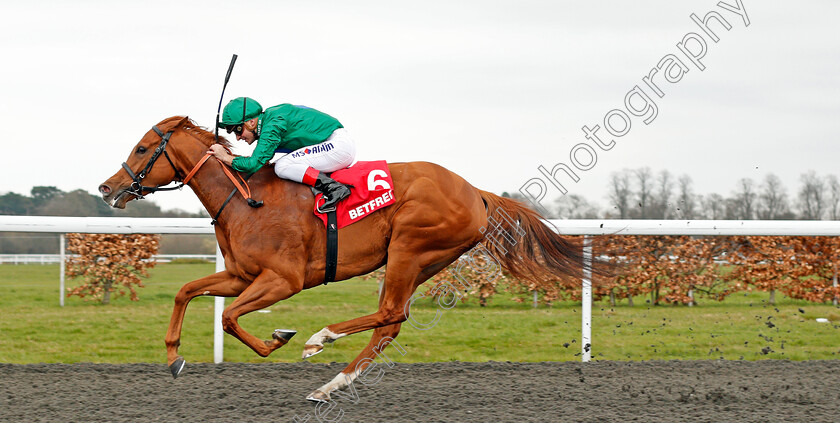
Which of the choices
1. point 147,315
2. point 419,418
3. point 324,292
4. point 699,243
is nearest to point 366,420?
point 419,418

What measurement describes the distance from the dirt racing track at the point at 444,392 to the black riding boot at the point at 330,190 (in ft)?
3.54

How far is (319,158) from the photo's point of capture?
393 centimetres

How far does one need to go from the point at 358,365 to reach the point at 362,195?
0.98 m

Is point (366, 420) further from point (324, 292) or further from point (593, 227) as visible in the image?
point (324, 292)

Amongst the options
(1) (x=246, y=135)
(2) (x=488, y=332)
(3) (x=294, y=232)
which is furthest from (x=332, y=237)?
(2) (x=488, y=332)

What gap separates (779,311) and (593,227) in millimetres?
1953

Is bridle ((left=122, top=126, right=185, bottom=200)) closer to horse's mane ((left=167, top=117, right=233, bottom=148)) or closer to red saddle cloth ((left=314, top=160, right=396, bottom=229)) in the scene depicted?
horse's mane ((left=167, top=117, right=233, bottom=148))

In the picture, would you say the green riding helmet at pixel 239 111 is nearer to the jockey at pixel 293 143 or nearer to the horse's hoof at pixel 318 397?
the jockey at pixel 293 143

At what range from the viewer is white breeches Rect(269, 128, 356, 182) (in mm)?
3893

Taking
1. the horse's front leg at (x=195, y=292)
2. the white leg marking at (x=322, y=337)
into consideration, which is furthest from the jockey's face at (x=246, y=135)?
the white leg marking at (x=322, y=337)

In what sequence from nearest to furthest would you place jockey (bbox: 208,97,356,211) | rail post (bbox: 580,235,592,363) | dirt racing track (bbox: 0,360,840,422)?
dirt racing track (bbox: 0,360,840,422), jockey (bbox: 208,97,356,211), rail post (bbox: 580,235,592,363)

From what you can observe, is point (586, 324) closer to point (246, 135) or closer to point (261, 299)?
point (261, 299)

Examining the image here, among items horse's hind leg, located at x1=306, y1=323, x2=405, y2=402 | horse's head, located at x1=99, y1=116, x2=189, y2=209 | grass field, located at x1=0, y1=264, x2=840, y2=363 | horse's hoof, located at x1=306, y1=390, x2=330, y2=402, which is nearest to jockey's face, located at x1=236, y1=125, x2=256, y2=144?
horse's head, located at x1=99, y1=116, x2=189, y2=209

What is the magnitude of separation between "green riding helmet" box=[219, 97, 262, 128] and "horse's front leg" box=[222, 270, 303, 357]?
85 centimetres
